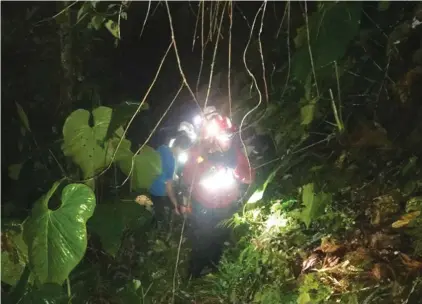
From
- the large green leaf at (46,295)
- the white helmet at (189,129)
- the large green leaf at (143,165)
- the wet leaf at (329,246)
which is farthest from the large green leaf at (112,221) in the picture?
the wet leaf at (329,246)

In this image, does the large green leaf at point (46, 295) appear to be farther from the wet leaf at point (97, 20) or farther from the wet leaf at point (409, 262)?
the wet leaf at point (409, 262)

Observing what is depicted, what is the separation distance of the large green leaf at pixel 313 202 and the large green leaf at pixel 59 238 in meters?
0.57

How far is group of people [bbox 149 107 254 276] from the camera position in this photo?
5.06ft

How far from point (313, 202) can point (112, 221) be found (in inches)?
21.1

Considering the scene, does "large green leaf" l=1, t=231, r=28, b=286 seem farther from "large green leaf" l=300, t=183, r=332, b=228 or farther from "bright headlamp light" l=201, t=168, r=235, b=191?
A: "large green leaf" l=300, t=183, r=332, b=228

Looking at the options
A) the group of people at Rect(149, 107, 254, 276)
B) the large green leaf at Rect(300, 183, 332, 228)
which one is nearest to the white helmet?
the group of people at Rect(149, 107, 254, 276)

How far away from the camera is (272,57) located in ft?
5.41

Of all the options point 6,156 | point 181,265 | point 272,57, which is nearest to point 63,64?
point 6,156

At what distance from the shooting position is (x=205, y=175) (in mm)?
1659

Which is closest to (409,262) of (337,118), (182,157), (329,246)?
(329,246)

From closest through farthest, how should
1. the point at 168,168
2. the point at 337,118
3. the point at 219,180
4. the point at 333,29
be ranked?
1. the point at 333,29
2. the point at 337,118
3. the point at 168,168
4. the point at 219,180

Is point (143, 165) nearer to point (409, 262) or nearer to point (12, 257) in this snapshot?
point (12, 257)

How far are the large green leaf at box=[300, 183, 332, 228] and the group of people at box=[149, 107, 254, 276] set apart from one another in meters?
0.16

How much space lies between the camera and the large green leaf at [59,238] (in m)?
1.09
